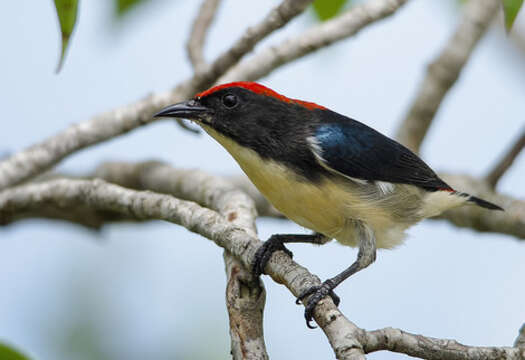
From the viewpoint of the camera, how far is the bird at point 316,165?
3699mm

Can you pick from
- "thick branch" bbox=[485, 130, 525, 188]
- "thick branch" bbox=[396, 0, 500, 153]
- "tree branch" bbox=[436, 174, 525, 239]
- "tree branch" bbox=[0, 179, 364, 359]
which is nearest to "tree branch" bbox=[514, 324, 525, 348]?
"tree branch" bbox=[0, 179, 364, 359]

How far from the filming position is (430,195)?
4.36m

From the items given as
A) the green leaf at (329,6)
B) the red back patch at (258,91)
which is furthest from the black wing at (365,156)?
the green leaf at (329,6)

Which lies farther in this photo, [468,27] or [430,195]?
[468,27]

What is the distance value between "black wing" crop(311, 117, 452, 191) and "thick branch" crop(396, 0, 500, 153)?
171 cm

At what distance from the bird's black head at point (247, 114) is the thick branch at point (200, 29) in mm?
1026

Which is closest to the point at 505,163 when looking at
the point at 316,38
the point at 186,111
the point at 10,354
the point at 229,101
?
the point at 316,38

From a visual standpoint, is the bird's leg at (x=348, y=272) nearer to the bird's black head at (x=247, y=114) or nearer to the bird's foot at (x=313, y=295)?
the bird's foot at (x=313, y=295)

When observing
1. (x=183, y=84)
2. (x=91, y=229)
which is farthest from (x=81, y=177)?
(x=183, y=84)

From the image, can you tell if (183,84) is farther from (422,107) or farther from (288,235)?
(422,107)

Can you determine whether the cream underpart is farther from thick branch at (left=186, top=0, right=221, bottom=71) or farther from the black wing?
thick branch at (left=186, top=0, right=221, bottom=71)

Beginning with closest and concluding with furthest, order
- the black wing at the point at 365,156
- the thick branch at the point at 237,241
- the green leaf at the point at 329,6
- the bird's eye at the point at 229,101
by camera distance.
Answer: the thick branch at the point at 237,241, the black wing at the point at 365,156, the bird's eye at the point at 229,101, the green leaf at the point at 329,6

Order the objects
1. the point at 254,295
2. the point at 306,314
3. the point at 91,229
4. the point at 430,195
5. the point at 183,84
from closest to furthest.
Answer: the point at 306,314 < the point at 254,295 < the point at 430,195 < the point at 183,84 < the point at 91,229

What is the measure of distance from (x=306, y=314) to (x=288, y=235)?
3.01 feet
